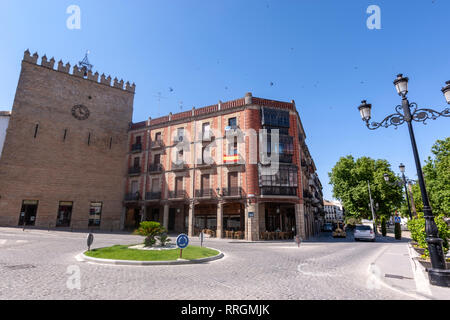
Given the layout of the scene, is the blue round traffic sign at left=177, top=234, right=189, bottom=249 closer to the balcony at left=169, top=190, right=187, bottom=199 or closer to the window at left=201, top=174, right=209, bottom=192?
the window at left=201, top=174, right=209, bottom=192

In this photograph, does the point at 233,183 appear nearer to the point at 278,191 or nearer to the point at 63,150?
the point at 278,191

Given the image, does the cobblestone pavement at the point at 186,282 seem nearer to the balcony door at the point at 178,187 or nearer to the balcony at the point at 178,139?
the balcony door at the point at 178,187

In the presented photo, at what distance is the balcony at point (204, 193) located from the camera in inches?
968

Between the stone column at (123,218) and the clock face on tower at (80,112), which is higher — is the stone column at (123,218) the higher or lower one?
the lower one

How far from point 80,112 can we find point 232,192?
2112 centimetres

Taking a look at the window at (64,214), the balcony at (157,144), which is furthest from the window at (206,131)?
the window at (64,214)

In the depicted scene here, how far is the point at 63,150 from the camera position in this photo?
1077 inches

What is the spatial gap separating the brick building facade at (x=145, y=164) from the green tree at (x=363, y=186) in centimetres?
1563

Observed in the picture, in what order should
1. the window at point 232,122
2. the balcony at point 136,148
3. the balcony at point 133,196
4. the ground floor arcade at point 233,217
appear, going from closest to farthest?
the ground floor arcade at point 233,217 → the window at point 232,122 → the balcony at point 133,196 → the balcony at point 136,148

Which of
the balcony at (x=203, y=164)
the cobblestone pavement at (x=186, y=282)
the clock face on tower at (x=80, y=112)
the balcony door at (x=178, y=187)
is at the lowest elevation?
the cobblestone pavement at (x=186, y=282)

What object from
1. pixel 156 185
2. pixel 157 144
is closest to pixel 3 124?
pixel 157 144

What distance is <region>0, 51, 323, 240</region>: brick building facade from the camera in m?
23.7

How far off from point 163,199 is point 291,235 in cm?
1429
